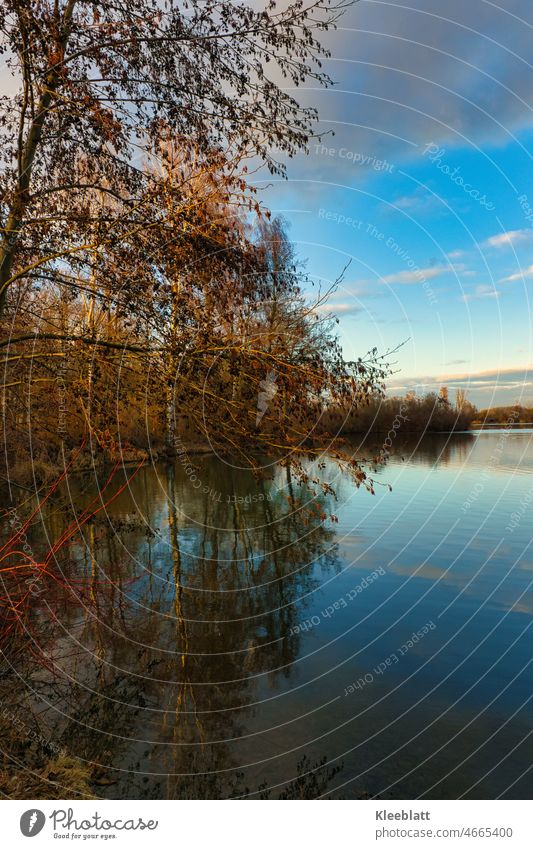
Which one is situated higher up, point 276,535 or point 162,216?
point 162,216

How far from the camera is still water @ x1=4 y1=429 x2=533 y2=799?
659 cm

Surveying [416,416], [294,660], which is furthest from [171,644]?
[416,416]

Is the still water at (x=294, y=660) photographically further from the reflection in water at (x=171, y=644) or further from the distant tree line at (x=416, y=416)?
the distant tree line at (x=416, y=416)

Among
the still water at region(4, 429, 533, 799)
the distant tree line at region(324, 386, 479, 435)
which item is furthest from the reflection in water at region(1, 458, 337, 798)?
the distant tree line at region(324, 386, 479, 435)

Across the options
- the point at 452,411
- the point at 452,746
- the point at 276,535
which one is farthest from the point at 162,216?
the point at 452,411

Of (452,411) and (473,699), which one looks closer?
(473,699)

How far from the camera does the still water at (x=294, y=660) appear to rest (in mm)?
6594

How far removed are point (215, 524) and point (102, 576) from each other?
22.1ft

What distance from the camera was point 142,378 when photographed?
6.94 meters

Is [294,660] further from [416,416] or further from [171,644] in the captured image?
[416,416]

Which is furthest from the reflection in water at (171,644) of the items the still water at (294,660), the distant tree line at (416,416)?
the distant tree line at (416,416)

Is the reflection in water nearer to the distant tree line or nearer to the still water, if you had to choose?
the still water

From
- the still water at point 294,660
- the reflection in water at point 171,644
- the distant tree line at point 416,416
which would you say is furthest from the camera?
the distant tree line at point 416,416
